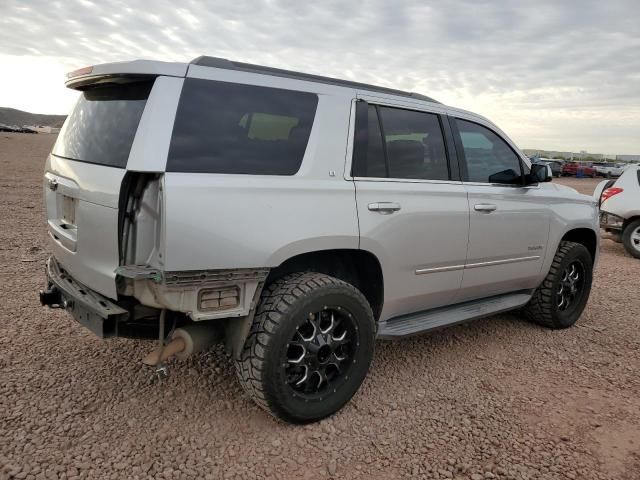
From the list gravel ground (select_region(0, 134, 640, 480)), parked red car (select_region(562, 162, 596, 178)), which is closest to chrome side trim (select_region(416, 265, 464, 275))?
gravel ground (select_region(0, 134, 640, 480))

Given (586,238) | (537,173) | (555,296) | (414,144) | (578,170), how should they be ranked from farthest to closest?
(578,170) → (586,238) → (555,296) → (537,173) → (414,144)

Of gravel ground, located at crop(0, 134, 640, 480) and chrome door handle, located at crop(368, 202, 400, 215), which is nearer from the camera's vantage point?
gravel ground, located at crop(0, 134, 640, 480)

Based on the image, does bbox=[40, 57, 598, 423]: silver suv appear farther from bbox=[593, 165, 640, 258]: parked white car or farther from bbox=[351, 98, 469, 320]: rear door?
bbox=[593, 165, 640, 258]: parked white car

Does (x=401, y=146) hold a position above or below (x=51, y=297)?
above

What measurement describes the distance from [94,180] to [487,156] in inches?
116

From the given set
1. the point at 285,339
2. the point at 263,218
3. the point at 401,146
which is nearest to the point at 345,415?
the point at 285,339

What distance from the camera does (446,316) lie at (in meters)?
3.87

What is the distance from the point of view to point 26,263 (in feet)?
19.1

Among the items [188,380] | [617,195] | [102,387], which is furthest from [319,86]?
[617,195]

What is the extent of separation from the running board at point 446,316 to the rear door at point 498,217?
0.08m

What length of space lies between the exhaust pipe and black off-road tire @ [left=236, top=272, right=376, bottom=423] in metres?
0.23

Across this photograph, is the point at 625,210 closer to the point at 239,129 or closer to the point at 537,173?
the point at 537,173

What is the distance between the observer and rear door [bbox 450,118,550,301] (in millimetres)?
3933

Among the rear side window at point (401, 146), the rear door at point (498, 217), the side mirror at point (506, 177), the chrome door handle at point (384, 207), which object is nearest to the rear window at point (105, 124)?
the rear side window at point (401, 146)
